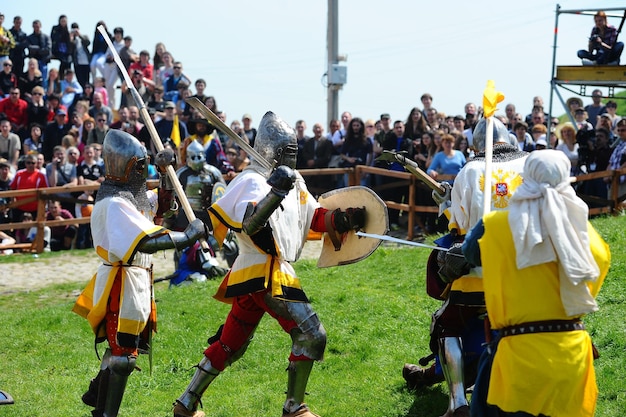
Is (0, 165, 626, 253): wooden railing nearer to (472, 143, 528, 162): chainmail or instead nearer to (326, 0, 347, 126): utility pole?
(326, 0, 347, 126): utility pole

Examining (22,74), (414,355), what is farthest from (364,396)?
(22,74)

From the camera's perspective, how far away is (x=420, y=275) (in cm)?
1004

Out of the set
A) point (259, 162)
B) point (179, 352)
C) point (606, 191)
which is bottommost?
point (179, 352)

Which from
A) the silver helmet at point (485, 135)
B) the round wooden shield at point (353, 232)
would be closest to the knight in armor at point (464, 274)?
the silver helmet at point (485, 135)

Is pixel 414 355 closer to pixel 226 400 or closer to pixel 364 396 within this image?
pixel 364 396

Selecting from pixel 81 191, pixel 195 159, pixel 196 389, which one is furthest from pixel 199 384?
pixel 81 191

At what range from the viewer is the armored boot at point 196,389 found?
6613mm

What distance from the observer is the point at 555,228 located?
4672mm

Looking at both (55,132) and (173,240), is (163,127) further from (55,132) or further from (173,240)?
(173,240)

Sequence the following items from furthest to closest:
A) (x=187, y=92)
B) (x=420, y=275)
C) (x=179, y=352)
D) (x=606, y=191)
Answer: (x=187, y=92)
(x=606, y=191)
(x=420, y=275)
(x=179, y=352)

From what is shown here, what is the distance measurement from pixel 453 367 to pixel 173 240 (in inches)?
74.6

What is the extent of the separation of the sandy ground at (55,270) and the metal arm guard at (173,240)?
574cm

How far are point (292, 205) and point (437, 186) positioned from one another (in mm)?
954

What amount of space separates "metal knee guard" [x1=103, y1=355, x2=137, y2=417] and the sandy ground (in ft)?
18.1
